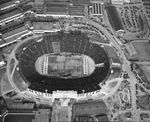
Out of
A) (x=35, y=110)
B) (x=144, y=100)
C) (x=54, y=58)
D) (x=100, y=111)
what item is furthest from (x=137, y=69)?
(x=35, y=110)

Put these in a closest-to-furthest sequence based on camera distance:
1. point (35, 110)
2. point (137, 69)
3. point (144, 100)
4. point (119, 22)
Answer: point (35, 110), point (144, 100), point (137, 69), point (119, 22)

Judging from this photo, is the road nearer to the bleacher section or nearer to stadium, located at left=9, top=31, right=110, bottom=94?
stadium, located at left=9, top=31, right=110, bottom=94

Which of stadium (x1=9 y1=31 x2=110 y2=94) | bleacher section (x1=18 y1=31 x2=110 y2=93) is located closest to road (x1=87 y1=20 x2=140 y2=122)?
stadium (x1=9 y1=31 x2=110 y2=94)

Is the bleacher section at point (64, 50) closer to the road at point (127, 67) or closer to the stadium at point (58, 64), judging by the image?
the stadium at point (58, 64)

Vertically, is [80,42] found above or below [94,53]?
above

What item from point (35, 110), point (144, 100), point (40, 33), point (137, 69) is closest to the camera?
point (35, 110)

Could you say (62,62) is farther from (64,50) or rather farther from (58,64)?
(64,50)

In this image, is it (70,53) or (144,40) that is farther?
(144,40)

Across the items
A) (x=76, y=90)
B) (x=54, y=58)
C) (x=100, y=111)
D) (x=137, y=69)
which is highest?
(x=54, y=58)

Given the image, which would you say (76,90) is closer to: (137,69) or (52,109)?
(52,109)
